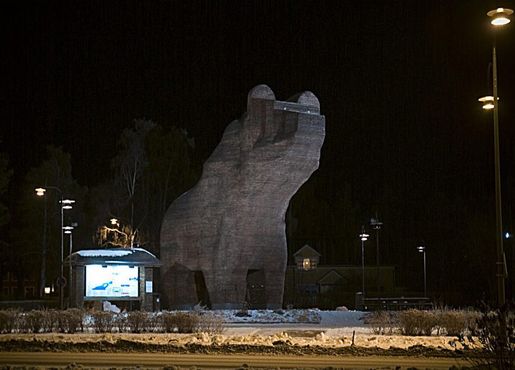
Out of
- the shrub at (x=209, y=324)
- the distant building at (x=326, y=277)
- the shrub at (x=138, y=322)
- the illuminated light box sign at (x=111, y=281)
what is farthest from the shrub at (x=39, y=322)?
the distant building at (x=326, y=277)

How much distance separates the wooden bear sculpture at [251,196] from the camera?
35844 millimetres

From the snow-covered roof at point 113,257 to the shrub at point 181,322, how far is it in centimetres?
1041

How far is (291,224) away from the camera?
3103 inches

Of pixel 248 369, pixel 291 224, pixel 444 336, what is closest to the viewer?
pixel 248 369

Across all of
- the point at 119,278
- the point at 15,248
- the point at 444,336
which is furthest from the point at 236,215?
the point at 15,248

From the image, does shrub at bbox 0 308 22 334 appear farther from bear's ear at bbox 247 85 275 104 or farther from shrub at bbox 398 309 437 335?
bear's ear at bbox 247 85 275 104

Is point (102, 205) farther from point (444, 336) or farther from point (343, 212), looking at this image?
point (444, 336)

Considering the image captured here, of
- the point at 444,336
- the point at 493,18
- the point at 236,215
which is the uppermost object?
the point at 493,18

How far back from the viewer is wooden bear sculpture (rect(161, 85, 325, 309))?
3584 centimetres

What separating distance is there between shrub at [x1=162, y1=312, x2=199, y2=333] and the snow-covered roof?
10412 millimetres

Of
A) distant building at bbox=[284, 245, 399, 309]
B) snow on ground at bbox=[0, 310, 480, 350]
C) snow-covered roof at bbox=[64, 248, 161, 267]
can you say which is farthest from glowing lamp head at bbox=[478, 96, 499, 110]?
distant building at bbox=[284, 245, 399, 309]

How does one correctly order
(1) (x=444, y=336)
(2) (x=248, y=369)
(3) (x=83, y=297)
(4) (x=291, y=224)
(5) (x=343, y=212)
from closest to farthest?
(2) (x=248, y=369), (1) (x=444, y=336), (3) (x=83, y=297), (4) (x=291, y=224), (5) (x=343, y=212)

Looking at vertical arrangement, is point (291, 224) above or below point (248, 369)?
above

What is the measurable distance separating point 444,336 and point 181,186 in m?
45.5
